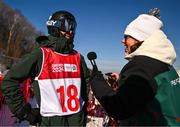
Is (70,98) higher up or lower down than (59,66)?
lower down

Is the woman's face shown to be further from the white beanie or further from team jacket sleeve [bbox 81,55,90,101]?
team jacket sleeve [bbox 81,55,90,101]

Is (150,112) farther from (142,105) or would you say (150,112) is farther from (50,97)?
(50,97)

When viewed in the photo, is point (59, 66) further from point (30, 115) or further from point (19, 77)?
point (30, 115)

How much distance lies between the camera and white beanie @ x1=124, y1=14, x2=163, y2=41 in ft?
9.77

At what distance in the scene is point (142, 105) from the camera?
2.65m

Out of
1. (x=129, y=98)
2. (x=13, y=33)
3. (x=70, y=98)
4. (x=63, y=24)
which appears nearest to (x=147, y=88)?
(x=129, y=98)

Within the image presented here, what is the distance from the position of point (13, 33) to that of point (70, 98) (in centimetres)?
5526

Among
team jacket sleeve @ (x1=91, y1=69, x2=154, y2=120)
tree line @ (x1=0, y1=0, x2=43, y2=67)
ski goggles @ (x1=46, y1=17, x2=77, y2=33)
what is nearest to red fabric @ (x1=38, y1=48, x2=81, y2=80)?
ski goggles @ (x1=46, y1=17, x2=77, y2=33)

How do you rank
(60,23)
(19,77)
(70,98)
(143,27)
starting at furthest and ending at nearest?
(60,23) → (70,98) → (19,77) → (143,27)

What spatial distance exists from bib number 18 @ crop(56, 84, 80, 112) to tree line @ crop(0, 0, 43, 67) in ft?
165

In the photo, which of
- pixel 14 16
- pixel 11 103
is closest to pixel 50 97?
pixel 11 103

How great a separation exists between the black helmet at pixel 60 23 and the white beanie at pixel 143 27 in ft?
4.24

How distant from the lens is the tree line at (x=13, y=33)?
2186 inches

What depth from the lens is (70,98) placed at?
13.2ft
